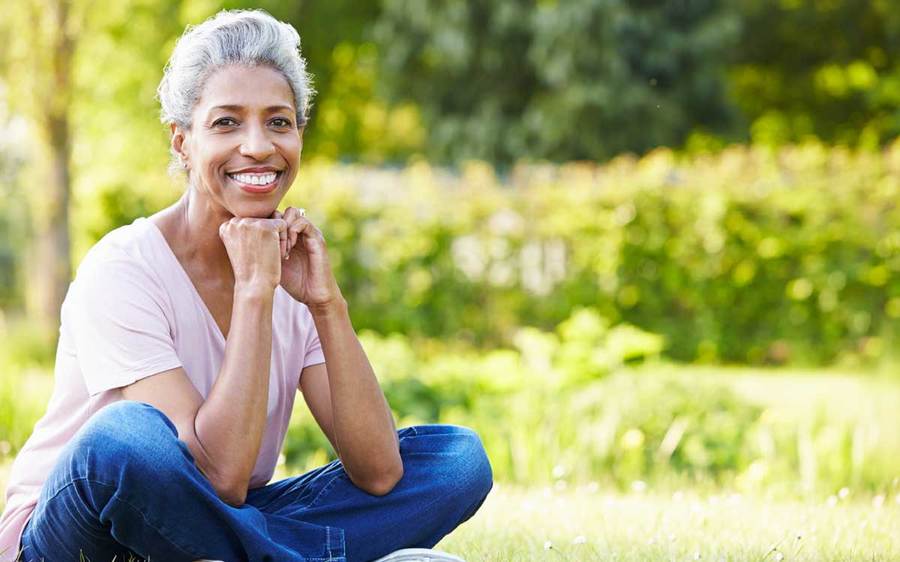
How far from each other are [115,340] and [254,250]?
40cm

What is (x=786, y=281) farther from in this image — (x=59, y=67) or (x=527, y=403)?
(x=59, y=67)

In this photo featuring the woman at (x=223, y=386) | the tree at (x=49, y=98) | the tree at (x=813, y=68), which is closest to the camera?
the woman at (x=223, y=386)

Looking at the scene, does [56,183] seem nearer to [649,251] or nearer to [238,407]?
[649,251]

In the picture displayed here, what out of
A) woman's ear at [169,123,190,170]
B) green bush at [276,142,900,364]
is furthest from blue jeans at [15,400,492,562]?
green bush at [276,142,900,364]

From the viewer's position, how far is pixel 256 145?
116 inches

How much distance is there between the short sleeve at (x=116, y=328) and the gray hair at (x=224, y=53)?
46 centimetres

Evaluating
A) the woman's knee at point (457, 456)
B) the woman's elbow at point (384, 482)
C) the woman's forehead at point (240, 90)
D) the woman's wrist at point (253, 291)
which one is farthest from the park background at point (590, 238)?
the woman's forehead at point (240, 90)

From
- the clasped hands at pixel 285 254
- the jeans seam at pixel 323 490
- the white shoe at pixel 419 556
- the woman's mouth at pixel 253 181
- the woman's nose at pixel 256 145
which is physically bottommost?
the white shoe at pixel 419 556

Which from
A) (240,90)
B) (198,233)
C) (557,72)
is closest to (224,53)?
(240,90)

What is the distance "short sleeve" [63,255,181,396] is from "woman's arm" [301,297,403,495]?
1.34 feet

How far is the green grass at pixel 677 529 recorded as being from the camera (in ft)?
11.2

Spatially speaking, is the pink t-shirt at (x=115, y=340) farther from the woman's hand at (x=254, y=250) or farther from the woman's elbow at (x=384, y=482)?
the woman's elbow at (x=384, y=482)

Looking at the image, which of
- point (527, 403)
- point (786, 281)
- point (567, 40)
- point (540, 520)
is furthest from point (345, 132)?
point (540, 520)

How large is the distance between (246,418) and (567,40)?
14.7 metres
